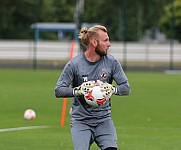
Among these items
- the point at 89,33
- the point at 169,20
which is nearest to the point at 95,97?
the point at 89,33

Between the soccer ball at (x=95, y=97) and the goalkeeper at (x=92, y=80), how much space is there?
0.77 ft

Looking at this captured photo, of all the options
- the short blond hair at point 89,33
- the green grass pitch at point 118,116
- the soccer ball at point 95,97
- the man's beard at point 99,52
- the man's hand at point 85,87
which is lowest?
the green grass pitch at point 118,116

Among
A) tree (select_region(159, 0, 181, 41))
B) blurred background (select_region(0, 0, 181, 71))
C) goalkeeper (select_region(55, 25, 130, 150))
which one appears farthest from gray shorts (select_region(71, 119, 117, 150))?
tree (select_region(159, 0, 181, 41))

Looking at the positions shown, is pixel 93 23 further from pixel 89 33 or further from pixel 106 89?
pixel 106 89

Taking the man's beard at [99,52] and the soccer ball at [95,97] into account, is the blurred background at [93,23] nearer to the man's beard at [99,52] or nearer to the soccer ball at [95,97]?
the man's beard at [99,52]

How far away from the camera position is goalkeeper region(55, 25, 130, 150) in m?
8.34

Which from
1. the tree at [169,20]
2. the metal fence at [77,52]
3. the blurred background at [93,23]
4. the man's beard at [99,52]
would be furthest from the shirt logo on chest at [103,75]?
the tree at [169,20]

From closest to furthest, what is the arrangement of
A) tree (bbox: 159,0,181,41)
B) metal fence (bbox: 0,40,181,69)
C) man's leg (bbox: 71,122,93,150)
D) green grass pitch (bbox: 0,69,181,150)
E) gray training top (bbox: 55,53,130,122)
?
man's leg (bbox: 71,122,93,150) → gray training top (bbox: 55,53,130,122) → green grass pitch (bbox: 0,69,181,150) → metal fence (bbox: 0,40,181,69) → tree (bbox: 159,0,181,41)

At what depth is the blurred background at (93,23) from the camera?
4759 cm

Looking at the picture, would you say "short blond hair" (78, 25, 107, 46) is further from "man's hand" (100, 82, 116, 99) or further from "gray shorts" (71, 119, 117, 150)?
"gray shorts" (71, 119, 117, 150)

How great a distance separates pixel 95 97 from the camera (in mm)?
8055

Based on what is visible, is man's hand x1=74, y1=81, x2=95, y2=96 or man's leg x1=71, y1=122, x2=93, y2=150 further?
man's leg x1=71, y1=122, x2=93, y2=150

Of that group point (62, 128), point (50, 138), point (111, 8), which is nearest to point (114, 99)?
point (62, 128)

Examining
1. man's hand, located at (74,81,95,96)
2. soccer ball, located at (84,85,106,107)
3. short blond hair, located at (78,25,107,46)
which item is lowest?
soccer ball, located at (84,85,106,107)
